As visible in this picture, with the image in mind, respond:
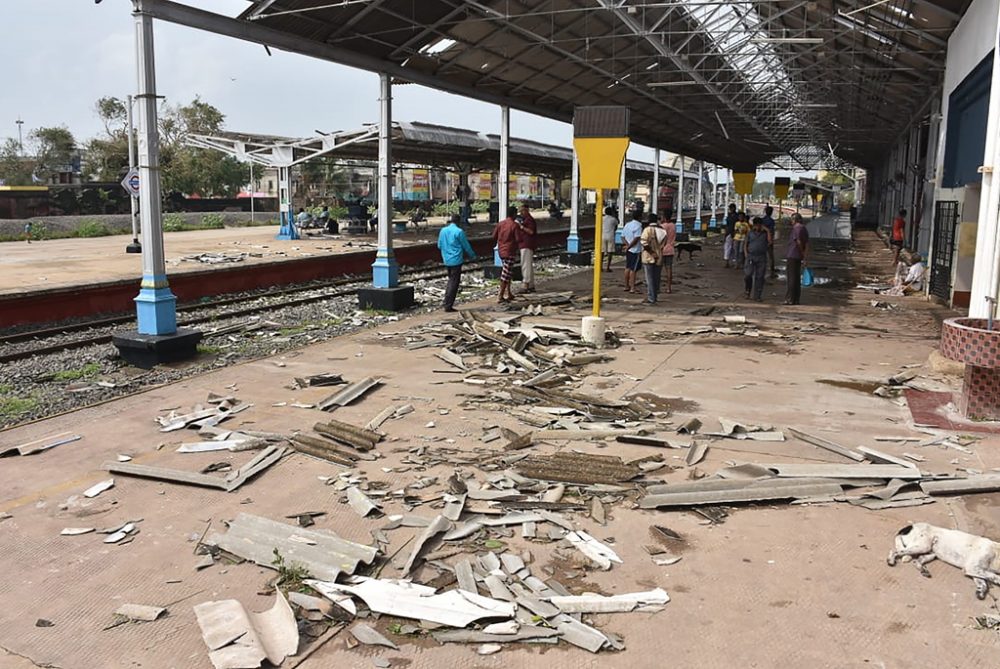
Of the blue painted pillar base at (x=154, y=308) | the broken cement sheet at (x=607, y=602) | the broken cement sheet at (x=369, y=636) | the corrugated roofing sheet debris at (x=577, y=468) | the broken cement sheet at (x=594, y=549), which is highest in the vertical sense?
the blue painted pillar base at (x=154, y=308)

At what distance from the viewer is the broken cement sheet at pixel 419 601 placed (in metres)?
4.27

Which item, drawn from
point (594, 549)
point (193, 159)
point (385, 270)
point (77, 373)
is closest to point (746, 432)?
point (594, 549)

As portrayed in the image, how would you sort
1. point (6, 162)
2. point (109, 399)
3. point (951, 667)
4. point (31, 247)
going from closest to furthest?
point (951, 667), point (109, 399), point (31, 247), point (6, 162)

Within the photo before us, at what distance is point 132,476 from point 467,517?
283 centimetres

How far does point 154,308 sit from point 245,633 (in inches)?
310

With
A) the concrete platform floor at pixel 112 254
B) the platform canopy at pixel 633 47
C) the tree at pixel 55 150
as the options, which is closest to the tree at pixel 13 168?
the tree at pixel 55 150

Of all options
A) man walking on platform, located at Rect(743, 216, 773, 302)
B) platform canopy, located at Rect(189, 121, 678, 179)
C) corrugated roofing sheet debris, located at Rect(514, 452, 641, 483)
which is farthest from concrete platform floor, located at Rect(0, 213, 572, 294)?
corrugated roofing sheet debris, located at Rect(514, 452, 641, 483)

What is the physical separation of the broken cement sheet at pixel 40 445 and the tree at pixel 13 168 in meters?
75.7

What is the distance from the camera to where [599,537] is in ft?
17.3

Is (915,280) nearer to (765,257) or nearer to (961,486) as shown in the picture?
(765,257)

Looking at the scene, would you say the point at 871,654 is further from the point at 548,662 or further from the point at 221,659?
the point at 221,659

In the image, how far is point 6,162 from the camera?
248 feet

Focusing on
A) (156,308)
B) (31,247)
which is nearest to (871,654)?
(156,308)

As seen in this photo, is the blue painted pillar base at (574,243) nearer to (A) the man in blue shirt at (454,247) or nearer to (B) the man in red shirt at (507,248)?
(B) the man in red shirt at (507,248)
